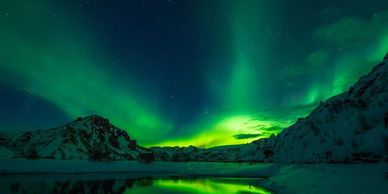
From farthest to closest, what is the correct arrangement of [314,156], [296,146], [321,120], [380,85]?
[296,146] < [321,120] < [314,156] < [380,85]

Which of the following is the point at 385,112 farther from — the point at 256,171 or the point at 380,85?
the point at 256,171

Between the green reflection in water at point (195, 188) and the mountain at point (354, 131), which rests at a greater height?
the mountain at point (354, 131)

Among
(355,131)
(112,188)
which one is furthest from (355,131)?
(112,188)

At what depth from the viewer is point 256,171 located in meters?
86.1

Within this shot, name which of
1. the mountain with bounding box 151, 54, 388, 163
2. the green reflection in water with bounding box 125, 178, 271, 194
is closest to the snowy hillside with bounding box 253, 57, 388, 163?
the mountain with bounding box 151, 54, 388, 163

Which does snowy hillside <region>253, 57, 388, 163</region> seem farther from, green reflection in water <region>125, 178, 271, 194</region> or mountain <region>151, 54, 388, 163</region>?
green reflection in water <region>125, 178, 271, 194</region>

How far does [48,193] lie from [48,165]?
3325 inches

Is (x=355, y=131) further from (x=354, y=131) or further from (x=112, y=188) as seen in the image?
(x=112, y=188)

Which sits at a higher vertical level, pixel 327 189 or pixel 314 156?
pixel 314 156

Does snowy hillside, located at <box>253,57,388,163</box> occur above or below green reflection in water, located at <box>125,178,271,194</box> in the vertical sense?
above

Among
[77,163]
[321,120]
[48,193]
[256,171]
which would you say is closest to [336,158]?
[256,171]

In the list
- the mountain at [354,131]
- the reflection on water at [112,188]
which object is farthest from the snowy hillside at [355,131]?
the reflection on water at [112,188]

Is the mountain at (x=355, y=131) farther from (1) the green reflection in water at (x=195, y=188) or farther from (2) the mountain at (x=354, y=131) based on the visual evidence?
(1) the green reflection in water at (x=195, y=188)

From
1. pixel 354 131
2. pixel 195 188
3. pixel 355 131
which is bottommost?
pixel 195 188
